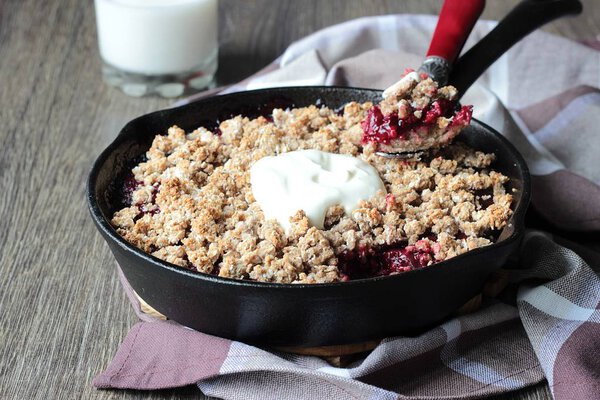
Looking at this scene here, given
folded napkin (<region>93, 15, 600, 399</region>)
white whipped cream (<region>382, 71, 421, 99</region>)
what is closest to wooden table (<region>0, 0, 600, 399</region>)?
folded napkin (<region>93, 15, 600, 399</region>)

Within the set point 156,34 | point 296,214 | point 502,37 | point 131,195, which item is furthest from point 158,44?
point 296,214

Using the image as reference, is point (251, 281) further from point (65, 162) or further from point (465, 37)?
point (65, 162)

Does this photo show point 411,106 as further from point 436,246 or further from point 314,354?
point 314,354

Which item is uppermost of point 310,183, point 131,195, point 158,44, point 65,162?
point 310,183

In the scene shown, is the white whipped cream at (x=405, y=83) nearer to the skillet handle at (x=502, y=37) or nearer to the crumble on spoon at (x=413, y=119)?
the crumble on spoon at (x=413, y=119)

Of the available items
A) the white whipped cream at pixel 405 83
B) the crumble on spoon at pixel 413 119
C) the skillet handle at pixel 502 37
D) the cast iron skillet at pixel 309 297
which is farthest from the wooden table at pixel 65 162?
the skillet handle at pixel 502 37

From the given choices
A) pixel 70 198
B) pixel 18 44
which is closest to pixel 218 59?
pixel 18 44
